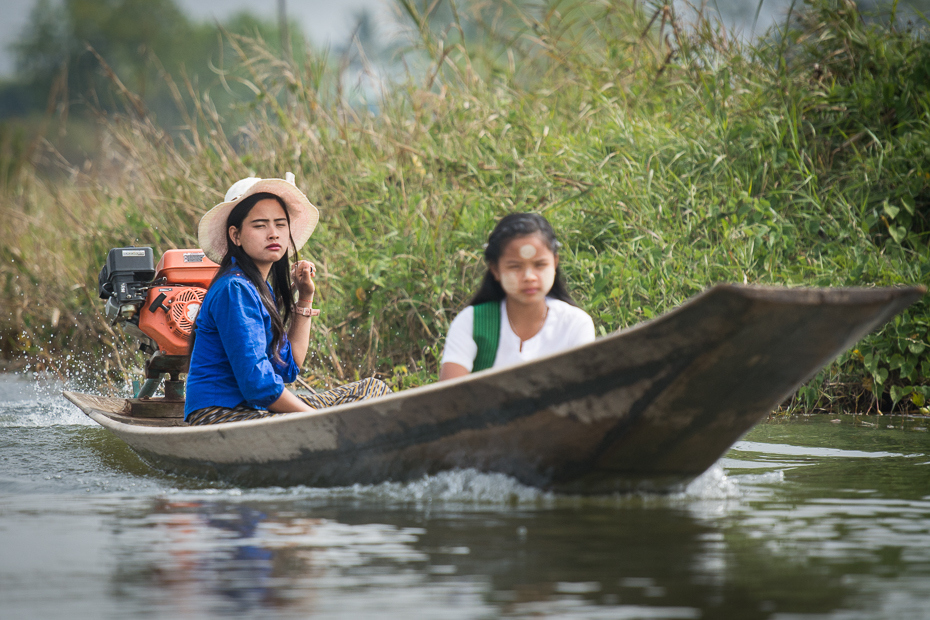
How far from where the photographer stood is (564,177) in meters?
7.34

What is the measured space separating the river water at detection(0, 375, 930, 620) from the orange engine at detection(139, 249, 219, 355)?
3.35ft

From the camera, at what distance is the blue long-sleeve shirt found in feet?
13.5

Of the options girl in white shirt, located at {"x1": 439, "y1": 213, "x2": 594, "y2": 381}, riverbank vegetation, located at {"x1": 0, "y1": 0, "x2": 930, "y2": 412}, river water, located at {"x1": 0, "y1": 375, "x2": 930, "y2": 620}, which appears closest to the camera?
river water, located at {"x1": 0, "y1": 375, "x2": 930, "y2": 620}

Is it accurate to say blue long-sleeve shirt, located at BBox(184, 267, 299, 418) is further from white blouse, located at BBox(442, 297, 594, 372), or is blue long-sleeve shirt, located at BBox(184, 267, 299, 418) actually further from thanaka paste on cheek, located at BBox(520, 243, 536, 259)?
thanaka paste on cheek, located at BBox(520, 243, 536, 259)

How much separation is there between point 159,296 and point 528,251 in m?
2.52

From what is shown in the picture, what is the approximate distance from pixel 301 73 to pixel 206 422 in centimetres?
508

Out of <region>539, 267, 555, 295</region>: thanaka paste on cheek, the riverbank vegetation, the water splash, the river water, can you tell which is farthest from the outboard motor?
<region>539, 267, 555, 295</region>: thanaka paste on cheek

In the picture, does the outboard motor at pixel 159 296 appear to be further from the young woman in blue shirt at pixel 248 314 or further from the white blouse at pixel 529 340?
the white blouse at pixel 529 340

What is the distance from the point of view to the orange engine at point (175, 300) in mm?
5363

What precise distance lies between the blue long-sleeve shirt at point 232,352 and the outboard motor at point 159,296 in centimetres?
105

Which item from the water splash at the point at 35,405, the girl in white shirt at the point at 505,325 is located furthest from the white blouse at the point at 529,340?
the water splash at the point at 35,405

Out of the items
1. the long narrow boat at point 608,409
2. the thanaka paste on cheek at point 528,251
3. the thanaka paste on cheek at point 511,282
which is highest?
the thanaka paste on cheek at point 528,251

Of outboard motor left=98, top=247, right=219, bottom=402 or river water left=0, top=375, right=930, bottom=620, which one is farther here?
outboard motor left=98, top=247, right=219, bottom=402

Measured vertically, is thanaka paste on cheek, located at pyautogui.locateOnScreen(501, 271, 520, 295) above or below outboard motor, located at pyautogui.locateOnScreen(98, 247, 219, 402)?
below
